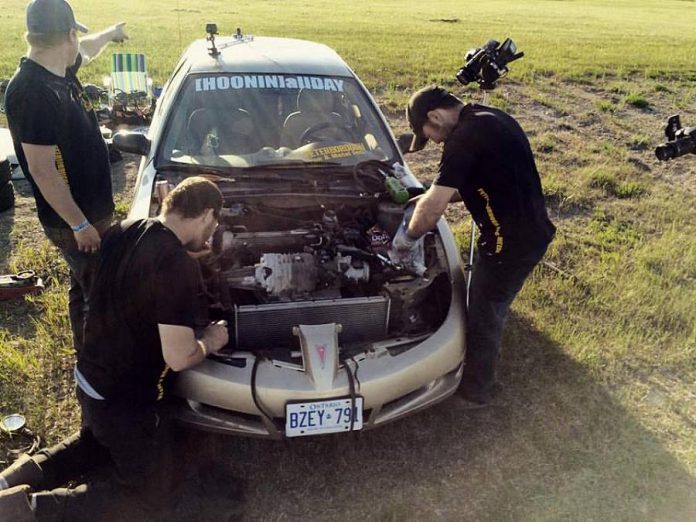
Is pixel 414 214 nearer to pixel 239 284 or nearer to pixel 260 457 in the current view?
pixel 239 284

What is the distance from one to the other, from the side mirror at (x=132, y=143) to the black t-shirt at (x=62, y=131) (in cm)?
36

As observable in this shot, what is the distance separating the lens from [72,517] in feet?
7.82

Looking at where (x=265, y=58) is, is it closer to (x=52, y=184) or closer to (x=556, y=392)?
(x=52, y=184)

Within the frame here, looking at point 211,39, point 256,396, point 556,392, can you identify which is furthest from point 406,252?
point 211,39

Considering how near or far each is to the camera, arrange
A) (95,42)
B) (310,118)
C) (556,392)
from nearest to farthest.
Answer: (556,392) < (310,118) < (95,42)

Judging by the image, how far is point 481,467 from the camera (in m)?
2.95

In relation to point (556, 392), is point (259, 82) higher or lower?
higher

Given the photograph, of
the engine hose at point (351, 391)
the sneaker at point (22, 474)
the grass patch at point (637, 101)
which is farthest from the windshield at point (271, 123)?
the grass patch at point (637, 101)

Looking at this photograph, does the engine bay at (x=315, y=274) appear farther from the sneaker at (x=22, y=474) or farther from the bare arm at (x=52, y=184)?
the sneaker at (x=22, y=474)

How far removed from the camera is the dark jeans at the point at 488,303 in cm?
308

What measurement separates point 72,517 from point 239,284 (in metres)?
1.20

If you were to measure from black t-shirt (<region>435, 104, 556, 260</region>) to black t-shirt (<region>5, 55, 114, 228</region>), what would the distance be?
179 cm

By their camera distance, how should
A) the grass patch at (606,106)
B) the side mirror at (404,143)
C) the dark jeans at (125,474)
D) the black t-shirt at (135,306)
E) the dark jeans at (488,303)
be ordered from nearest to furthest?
the black t-shirt at (135,306) < the dark jeans at (125,474) < the dark jeans at (488,303) < the side mirror at (404,143) < the grass patch at (606,106)

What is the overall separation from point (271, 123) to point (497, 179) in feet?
5.92
